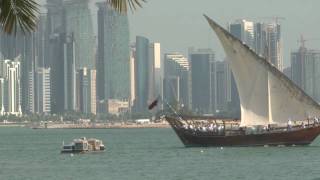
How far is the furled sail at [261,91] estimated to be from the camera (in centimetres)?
7688

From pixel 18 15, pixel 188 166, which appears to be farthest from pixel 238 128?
pixel 18 15

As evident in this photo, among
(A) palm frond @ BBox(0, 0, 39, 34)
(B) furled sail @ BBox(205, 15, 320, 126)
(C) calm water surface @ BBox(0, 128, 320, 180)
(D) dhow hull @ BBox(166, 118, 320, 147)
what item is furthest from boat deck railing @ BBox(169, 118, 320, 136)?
(A) palm frond @ BBox(0, 0, 39, 34)

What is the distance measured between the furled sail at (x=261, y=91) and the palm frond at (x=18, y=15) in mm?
69345

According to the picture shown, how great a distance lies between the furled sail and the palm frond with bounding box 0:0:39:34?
69.3 meters

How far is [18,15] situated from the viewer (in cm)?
711

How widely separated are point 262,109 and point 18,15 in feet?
237

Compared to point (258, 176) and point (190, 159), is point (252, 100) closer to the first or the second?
point (190, 159)

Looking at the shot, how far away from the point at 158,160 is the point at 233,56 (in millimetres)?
13730

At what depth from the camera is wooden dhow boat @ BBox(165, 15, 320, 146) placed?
7738cm

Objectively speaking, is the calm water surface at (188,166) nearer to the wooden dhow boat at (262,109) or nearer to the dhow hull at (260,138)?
the dhow hull at (260,138)

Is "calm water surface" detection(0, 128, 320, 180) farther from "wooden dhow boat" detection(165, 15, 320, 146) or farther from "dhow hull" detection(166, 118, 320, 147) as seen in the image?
"wooden dhow boat" detection(165, 15, 320, 146)

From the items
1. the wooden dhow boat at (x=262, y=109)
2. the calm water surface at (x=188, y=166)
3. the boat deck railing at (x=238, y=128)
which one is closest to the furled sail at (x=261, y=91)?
the wooden dhow boat at (x=262, y=109)

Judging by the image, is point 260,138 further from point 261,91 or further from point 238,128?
point 261,91

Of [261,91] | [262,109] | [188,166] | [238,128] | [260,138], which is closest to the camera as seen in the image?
[188,166]
